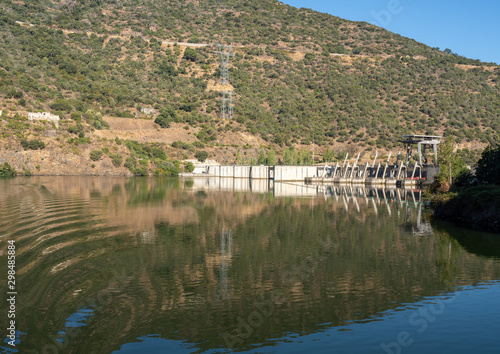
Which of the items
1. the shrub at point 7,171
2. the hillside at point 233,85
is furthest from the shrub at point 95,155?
the shrub at point 7,171

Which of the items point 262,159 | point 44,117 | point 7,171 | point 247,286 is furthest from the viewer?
point 262,159

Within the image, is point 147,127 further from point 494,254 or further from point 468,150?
point 494,254

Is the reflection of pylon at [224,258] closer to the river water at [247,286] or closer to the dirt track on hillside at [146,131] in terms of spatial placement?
the river water at [247,286]

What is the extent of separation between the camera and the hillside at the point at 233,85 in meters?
127

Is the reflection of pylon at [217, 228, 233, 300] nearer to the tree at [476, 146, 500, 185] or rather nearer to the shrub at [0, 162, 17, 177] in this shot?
the tree at [476, 146, 500, 185]

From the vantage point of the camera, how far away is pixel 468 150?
124 metres

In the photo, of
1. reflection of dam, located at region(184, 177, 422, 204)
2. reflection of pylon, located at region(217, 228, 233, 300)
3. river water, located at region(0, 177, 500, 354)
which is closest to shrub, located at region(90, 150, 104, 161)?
reflection of dam, located at region(184, 177, 422, 204)

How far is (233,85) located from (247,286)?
144 m

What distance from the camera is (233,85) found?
518 ft

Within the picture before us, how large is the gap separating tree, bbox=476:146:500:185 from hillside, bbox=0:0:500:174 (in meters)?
77.3

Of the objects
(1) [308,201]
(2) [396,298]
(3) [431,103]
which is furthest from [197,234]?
(3) [431,103]

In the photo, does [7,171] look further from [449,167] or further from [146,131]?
[449,167]

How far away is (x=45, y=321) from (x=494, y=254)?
22666 millimetres

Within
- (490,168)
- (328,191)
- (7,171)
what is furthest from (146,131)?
(490,168)
